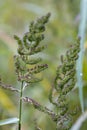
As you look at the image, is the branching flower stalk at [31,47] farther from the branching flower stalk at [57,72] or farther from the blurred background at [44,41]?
the blurred background at [44,41]

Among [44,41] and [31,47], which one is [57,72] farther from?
[44,41]

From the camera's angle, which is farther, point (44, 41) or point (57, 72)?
point (44, 41)

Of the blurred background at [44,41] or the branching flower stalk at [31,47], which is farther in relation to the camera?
the blurred background at [44,41]

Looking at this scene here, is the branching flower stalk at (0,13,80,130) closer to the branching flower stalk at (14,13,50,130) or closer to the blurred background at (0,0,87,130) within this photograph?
the branching flower stalk at (14,13,50,130)

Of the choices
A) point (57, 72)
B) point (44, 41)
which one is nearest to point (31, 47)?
point (57, 72)

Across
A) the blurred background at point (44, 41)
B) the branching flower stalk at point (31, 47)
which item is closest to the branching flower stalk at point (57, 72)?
the branching flower stalk at point (31, 47)

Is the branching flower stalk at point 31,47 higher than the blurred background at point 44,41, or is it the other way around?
the branching flower stalk at point 31,47

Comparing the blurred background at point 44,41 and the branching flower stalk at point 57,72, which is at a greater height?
the branching flower stalk at point 57,72

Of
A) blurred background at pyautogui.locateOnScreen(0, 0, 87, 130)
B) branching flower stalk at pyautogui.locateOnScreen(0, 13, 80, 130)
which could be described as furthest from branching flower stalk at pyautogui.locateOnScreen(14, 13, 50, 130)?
blurred background at pyautogui.locateOnScreen(0, 0, 87, 130)
